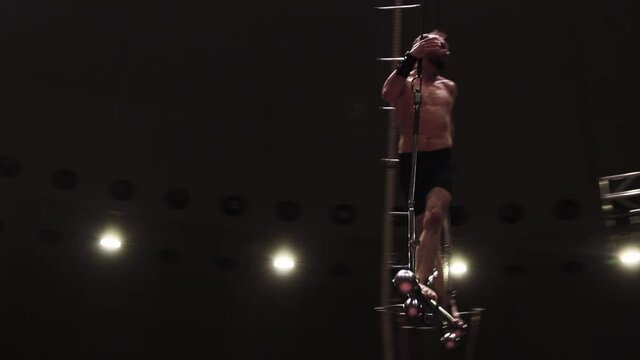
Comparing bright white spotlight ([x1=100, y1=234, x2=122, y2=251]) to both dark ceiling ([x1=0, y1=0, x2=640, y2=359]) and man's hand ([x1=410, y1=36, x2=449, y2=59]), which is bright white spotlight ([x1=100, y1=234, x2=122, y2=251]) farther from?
man's hand ([x1=410, y1=36, x2=449, y2=59])

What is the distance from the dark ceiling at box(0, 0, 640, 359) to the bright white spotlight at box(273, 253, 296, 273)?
9 cm

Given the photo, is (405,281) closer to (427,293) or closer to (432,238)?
(427,293)

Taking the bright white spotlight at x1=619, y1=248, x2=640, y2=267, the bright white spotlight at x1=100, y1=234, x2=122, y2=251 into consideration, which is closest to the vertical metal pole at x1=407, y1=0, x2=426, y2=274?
the bright white spotlight at x1=619, y1=248, x2=640, y2=267

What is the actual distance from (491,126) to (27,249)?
4.72 metres

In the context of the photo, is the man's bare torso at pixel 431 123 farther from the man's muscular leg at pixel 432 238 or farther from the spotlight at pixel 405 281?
the spotlight at pixel 405 281

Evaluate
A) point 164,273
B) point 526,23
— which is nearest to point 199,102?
point 164,273

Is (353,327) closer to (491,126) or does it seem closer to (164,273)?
(164,273)

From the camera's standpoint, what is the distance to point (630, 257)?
6.96 m

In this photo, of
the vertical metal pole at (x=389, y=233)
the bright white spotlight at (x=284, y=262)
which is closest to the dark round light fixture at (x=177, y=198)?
the bright white spotlight at (x=284, y=262)

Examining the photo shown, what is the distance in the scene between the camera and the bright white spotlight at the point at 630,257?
6898mm

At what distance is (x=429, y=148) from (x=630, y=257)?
4046mm

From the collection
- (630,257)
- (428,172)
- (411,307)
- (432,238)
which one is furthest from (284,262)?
(411,307)

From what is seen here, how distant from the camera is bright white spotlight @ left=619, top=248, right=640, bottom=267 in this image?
6.90 m

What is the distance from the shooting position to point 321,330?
754 cm
